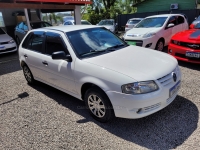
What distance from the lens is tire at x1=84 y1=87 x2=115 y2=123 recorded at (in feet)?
9.20

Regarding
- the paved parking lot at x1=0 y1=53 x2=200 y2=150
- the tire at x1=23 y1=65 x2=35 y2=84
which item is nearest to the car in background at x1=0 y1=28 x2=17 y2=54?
the tire at x1=23 y1=65 x2=35 y2=84

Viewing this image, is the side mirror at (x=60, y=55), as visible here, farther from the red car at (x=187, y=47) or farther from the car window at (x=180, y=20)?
the car window at (x=180, y=20)

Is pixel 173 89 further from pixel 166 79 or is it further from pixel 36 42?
pixel 36 42

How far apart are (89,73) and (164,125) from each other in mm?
1496

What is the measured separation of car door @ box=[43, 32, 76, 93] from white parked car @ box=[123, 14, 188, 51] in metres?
3.98

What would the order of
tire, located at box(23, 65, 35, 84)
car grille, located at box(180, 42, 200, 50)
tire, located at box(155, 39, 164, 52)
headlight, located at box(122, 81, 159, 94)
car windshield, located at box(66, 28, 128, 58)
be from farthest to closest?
tire, located at box(155, 39, 164, 52) < car grille, located at box(180, 42, 200, 50) < tire, located at box(23, 65, 35, 84) < car windshield, located at box(66, 28, 128, 58) < headlight, located at box(122, 81, 159, 94)

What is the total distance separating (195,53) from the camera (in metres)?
4.81

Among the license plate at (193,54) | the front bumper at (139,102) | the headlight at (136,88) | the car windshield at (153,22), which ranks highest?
the car windshield at (153,22)

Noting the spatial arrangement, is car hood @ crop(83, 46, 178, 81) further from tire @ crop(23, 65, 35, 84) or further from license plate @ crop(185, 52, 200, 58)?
tire @ crop(23, 65, 35, 84)

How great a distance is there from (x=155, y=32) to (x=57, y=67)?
184 inches

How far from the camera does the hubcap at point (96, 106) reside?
2.94 meters

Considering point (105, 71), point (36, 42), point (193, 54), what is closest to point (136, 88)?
point (105, 71)

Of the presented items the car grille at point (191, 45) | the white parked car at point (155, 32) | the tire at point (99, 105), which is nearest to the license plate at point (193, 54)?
the car grille at point (191, 45)

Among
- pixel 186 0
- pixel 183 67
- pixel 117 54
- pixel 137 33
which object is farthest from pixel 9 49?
pixel 186 0
